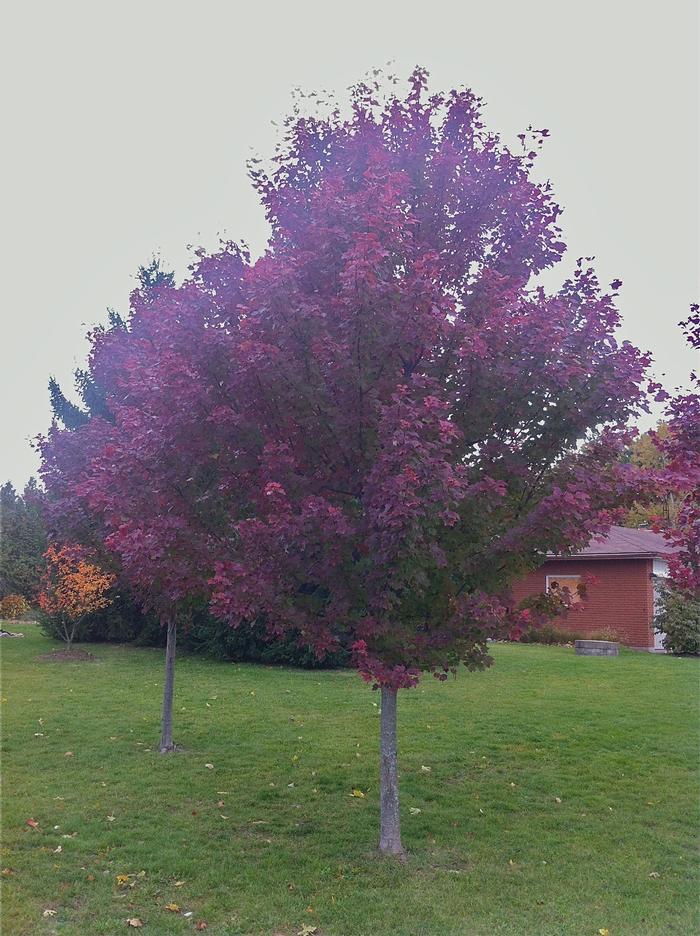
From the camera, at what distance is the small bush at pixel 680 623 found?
2058cm

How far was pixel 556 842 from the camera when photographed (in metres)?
5.92

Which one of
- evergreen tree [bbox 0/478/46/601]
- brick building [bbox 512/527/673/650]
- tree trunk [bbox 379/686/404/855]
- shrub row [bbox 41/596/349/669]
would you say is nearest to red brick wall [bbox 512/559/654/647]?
brick building [bbox 512/527/673/650]

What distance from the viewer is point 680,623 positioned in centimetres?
2075

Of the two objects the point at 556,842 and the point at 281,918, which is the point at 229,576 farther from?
the point at 556,842

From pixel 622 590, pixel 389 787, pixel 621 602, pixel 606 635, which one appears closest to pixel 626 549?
pixel 622 590

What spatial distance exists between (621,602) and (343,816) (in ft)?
63.0

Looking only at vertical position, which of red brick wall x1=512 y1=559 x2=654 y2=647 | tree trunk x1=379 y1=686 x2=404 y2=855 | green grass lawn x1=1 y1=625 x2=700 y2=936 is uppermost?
red brick wall x1=512 y1=559 x2=654 y2=647

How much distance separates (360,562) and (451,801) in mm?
3091

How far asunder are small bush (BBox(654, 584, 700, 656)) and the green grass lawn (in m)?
9.06

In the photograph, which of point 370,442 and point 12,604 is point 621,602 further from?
point 12,604

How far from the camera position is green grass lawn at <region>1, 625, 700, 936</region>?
4.70m

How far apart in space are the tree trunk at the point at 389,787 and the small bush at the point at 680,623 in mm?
16909

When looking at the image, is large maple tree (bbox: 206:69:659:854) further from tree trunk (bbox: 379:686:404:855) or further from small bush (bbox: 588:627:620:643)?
small bush (bbox: 588:627:620:643)

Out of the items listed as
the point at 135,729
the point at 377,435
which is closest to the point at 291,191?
the point at 377,435
